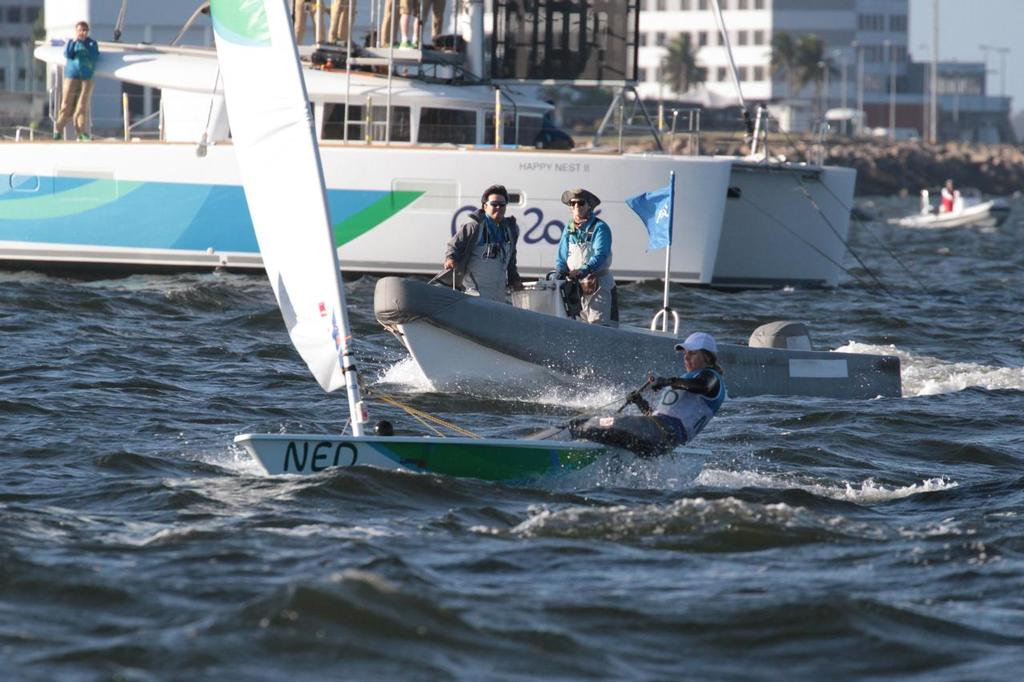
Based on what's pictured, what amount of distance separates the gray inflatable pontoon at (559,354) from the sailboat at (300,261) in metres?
2.82

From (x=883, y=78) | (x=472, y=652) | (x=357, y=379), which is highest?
(x=883, y=78)

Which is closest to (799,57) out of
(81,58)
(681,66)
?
(681,66)

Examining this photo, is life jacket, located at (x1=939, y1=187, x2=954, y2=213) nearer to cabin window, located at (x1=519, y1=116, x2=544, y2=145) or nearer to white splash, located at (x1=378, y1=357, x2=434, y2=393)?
cabin window, located at (x1=519, y1=116, x2=544, y2=145)

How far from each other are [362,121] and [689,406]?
11333mm

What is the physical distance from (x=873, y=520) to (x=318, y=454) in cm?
314

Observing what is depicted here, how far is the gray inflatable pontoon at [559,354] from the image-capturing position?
13055 millimetres

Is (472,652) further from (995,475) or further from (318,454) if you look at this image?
(995,475)

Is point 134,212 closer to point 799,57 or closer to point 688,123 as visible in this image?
point 688,123

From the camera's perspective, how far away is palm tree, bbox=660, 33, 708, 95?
5162 inches

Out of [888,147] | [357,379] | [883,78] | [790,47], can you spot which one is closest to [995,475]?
[357,379]

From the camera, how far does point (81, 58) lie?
20859 millimetres

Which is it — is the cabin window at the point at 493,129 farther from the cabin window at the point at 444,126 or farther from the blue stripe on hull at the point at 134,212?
the blue stripe on hull at the point at 134,212

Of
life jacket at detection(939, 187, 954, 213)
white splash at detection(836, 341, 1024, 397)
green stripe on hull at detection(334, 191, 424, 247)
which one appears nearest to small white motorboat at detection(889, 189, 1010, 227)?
life jacket at detection(939, 187, 954, 213)

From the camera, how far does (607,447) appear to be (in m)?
9.93
